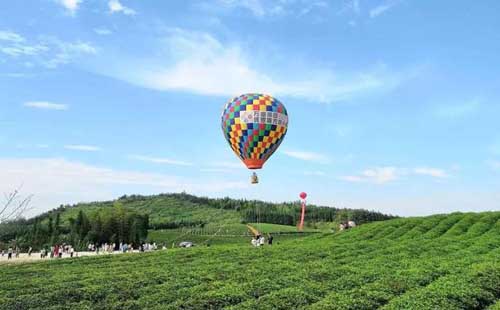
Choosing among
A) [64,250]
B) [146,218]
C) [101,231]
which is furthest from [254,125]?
[146,218]

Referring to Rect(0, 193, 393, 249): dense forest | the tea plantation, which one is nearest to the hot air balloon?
the tea plantation

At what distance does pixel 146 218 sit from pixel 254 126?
4407cm

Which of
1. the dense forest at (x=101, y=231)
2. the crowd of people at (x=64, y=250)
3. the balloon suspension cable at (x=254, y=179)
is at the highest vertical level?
the balloon suspension cable at (x=254, y=179)

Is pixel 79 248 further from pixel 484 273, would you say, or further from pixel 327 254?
pixel 484 273

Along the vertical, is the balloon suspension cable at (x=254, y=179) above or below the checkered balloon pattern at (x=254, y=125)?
below

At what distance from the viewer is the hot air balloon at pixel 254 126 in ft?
121

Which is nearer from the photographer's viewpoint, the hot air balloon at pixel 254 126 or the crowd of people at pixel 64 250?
the hot air balloon at pixel 254 126

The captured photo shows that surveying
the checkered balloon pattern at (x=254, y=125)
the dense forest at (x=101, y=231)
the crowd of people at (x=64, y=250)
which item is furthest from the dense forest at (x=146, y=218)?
the checkered balloon pattern at (x=254, y=125)

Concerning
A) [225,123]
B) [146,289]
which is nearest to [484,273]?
[146,289]

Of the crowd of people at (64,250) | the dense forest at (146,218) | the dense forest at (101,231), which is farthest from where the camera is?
the dense forest at (146,218)

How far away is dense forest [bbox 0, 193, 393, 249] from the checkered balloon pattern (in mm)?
16951

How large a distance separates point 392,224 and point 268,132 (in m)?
14.1

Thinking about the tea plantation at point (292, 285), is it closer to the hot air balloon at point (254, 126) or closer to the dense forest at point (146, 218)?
the dense forest at point (146, 218)

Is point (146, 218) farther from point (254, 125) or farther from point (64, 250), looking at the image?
point (254, 125)
